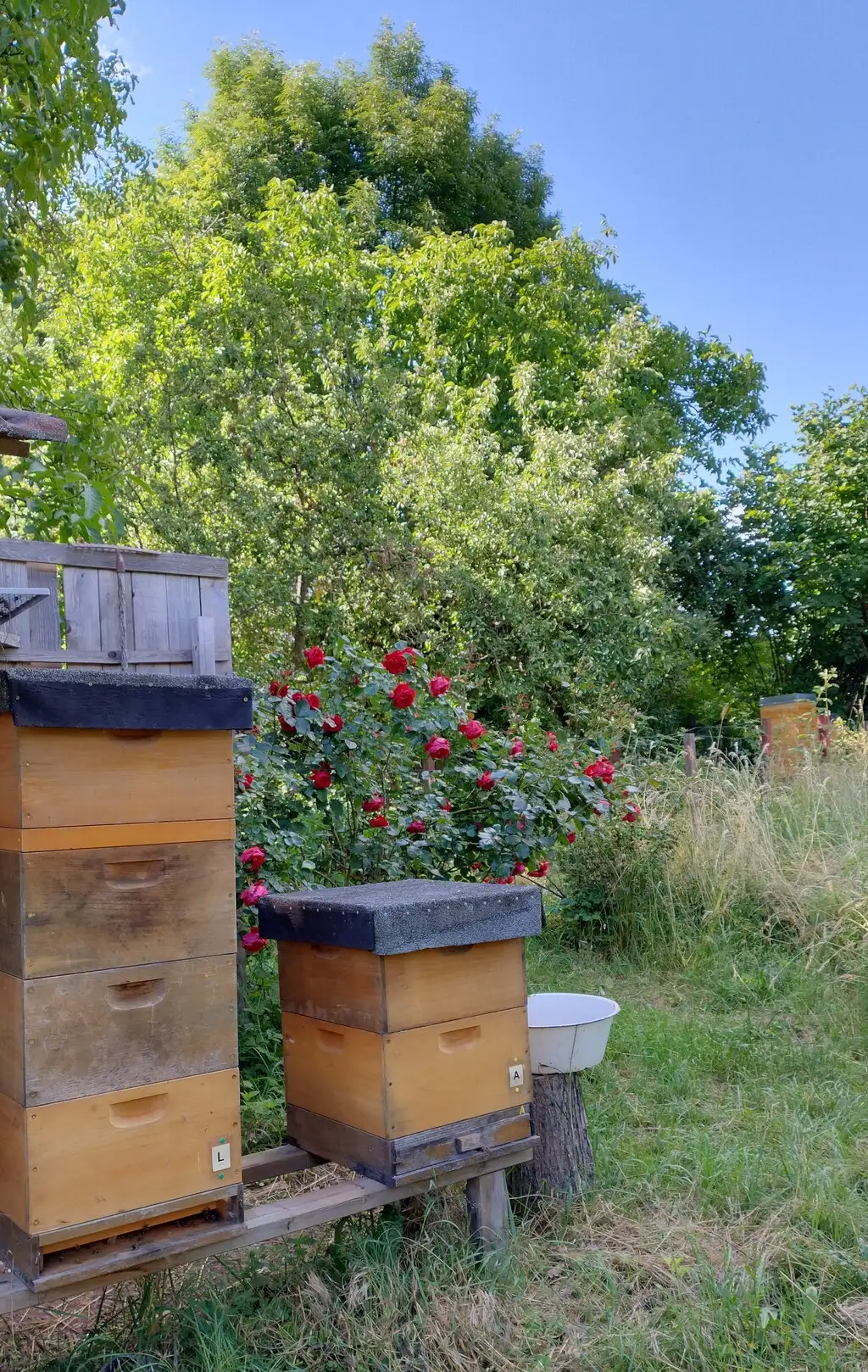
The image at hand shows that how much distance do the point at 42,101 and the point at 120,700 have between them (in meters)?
2.45

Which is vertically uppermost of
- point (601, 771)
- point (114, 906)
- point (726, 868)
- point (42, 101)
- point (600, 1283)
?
point (42, 101)

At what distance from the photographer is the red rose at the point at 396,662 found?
4.12 m

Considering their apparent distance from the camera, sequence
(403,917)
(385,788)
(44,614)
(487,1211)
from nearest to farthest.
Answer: (403,917) < (487,1211) < (44,614) < (385,788)

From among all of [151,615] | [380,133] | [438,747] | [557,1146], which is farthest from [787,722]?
[380,133]

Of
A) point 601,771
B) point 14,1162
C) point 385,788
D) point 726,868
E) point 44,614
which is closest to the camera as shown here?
point 14,1162

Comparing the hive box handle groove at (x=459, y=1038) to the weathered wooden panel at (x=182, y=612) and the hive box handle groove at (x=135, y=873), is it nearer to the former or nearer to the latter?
the hive box handle groove at (x=135, y=873)

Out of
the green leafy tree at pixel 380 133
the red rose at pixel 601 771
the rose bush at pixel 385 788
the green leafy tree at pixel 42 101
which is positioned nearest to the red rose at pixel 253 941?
the rose bush at pixel 385 788

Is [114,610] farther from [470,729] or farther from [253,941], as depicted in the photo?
[470,729]

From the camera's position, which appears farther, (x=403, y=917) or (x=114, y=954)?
(x=403, y=917)

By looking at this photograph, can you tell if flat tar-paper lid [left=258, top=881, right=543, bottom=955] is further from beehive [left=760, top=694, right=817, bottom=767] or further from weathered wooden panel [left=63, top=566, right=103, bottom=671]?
beehive [left=760, top=694, right=817, bottom=767]

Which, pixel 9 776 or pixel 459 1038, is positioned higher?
pixel 9 776

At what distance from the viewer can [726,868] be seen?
6.20 metres

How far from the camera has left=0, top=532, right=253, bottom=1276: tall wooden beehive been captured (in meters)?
2.02

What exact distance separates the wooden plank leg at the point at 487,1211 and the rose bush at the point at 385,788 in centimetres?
117
